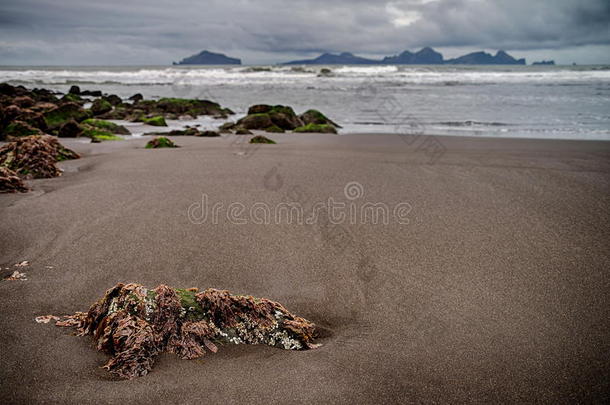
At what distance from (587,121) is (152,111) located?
13.2 metres

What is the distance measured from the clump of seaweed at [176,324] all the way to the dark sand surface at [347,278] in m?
0.07

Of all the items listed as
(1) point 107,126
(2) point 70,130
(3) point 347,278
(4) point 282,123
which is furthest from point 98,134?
(3) point 347,278

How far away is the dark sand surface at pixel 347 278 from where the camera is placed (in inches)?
69.4

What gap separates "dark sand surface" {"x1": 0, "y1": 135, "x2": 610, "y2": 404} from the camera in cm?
176

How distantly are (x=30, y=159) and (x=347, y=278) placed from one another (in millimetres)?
4136

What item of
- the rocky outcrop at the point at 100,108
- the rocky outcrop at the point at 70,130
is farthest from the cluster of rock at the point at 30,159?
the rocky outcrop at the point at 100,108

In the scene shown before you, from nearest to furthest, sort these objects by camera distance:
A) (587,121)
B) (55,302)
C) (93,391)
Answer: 1. (93,391)
2. (55,302)
3. (587,121)

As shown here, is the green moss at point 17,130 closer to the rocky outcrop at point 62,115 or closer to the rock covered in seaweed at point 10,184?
the rocky outcrop at point 62,115

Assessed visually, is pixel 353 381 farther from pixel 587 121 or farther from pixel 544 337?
pixel 587 121

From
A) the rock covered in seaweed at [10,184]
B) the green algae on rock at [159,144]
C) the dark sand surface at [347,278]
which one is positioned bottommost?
the dark sand surface at [347,278]

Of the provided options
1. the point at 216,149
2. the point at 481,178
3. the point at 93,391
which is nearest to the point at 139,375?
the point at 93,391

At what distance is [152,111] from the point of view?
14953 millimetres

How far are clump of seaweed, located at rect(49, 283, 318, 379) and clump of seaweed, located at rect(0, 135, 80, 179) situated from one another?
10.8 feet

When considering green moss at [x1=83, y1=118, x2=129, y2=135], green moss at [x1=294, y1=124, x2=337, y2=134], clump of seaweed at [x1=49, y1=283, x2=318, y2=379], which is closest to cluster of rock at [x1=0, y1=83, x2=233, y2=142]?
green moss at [x1=83, y1=118, x2=129, y2=135]
